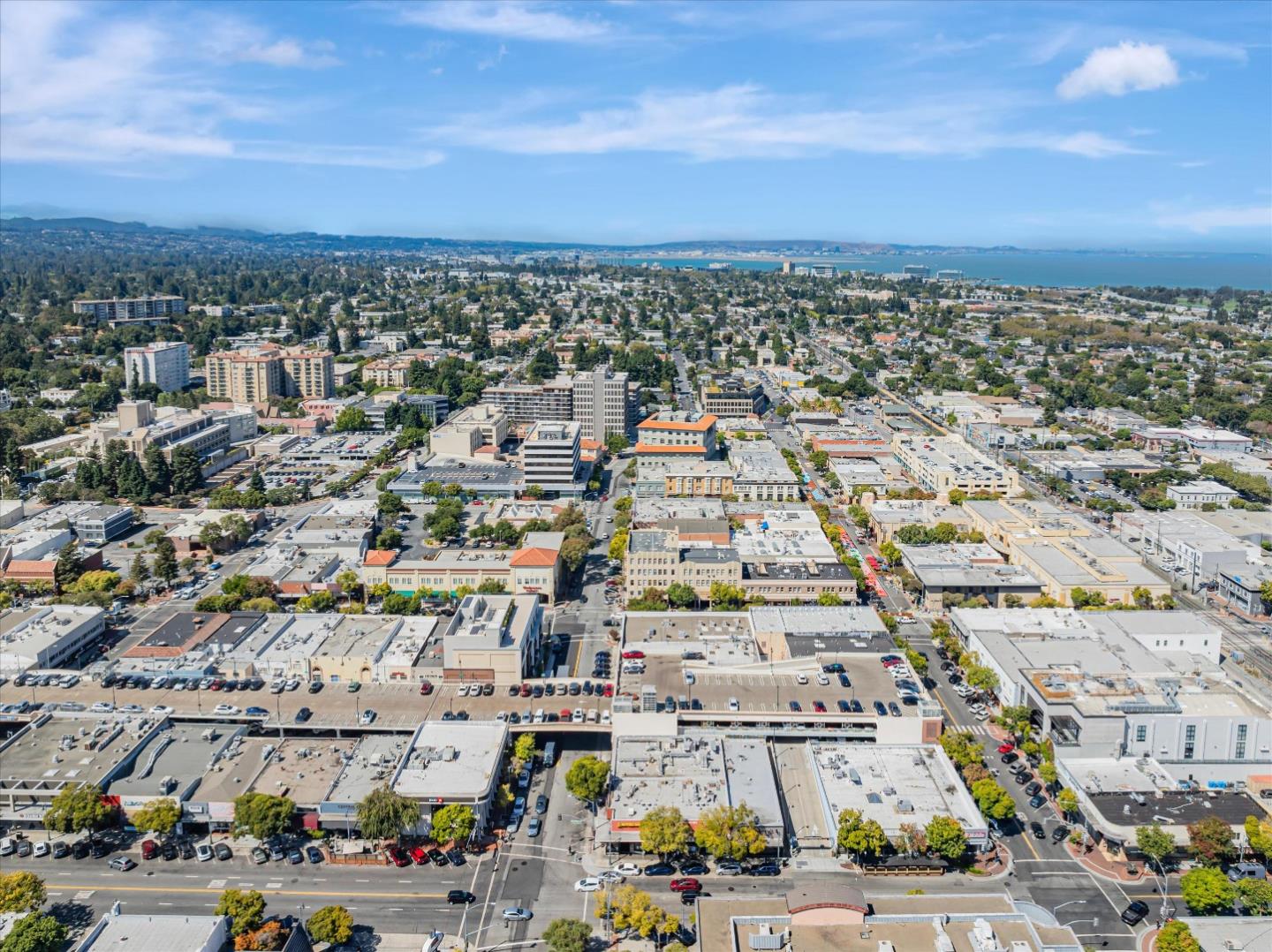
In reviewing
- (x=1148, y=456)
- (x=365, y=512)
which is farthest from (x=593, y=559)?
(x=1148, y=456)

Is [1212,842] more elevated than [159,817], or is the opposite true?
[1212,842]

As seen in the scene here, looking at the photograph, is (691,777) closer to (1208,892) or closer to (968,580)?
(1208,892)

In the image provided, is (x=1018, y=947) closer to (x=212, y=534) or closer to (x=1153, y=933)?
(x=1153, y=933)

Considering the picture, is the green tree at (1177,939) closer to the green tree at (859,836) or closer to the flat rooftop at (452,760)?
the green tree at (859,836)

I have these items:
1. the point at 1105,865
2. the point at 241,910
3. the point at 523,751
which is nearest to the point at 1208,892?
the point at 1105,865

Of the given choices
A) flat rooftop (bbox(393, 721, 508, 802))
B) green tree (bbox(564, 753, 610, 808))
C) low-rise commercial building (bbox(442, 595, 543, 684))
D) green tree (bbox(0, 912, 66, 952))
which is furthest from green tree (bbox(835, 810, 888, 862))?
green tree (bbox(0, 912, 66, 952))

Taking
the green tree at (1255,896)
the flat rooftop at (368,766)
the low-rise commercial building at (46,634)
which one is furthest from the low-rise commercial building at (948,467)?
the low-rise commercial building at (46,634)
